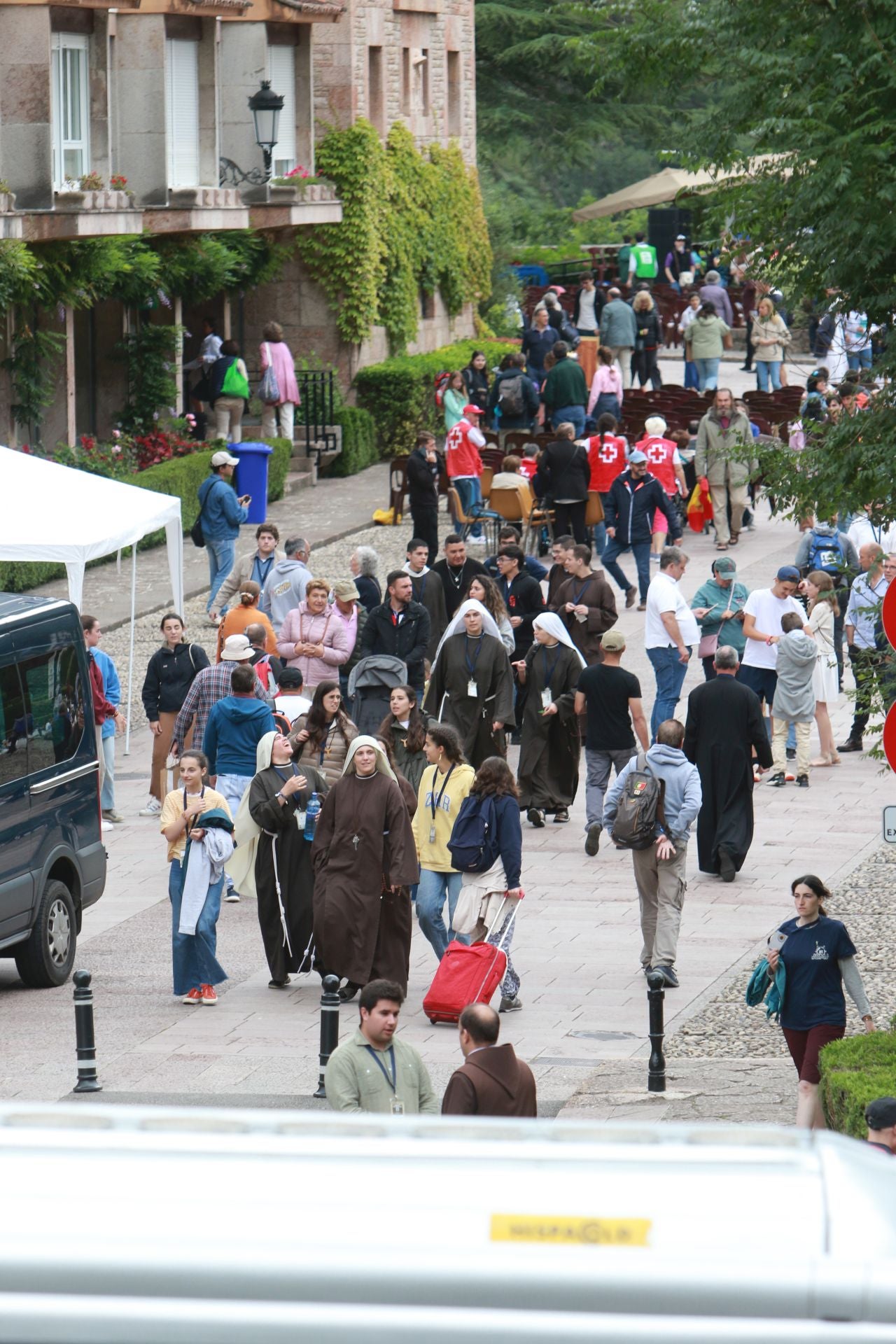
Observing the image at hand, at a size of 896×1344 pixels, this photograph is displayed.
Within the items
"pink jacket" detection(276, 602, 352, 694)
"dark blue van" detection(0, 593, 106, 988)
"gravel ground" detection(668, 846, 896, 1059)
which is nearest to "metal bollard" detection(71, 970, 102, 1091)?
"dark blue van" detection(0, 593, 106, 988)

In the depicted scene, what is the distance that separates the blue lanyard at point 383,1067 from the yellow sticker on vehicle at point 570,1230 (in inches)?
170

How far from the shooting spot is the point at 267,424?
33.8 m

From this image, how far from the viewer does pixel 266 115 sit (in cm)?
3088

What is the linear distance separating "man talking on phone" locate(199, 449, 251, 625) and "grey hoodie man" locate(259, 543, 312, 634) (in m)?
4.11

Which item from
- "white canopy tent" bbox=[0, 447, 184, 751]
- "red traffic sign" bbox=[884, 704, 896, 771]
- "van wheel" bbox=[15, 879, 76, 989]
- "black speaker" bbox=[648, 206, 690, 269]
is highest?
"black speaker" bbox=[648, 206, 690, 269]

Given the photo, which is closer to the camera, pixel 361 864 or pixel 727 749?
pixel 361 864

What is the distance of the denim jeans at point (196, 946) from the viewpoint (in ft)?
42.2

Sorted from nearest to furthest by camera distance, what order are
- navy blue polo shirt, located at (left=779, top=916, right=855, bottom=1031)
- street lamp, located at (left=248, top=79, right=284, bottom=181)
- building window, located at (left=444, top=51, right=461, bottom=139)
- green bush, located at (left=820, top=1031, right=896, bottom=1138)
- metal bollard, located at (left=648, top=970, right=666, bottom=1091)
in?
1. green bush, located at (left=820, top=1031, right=896, bottom=1138)
2. navy blue polo shirt, located at (left=779, top=916, right=855, bottom=1031)
3. metal bollard, located at (left=648, top=970, right=666, bottom=1091)
4. street lamp, located at (left=248, top=79, right=284, bottom=181)
5. building window, located at (left=444, top=51, right=461, bottom=139)

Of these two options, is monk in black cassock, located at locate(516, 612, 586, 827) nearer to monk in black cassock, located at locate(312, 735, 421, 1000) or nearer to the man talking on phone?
monk in black cassock, located at locate(312, 735, 421, 1000)

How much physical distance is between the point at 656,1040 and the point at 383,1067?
3510 millimetres

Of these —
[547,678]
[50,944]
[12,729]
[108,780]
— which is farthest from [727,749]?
[108,780]

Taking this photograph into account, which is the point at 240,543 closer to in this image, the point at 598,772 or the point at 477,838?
the point at 598,772

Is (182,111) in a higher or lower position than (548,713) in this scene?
higher

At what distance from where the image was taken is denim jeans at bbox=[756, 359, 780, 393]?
122ft
